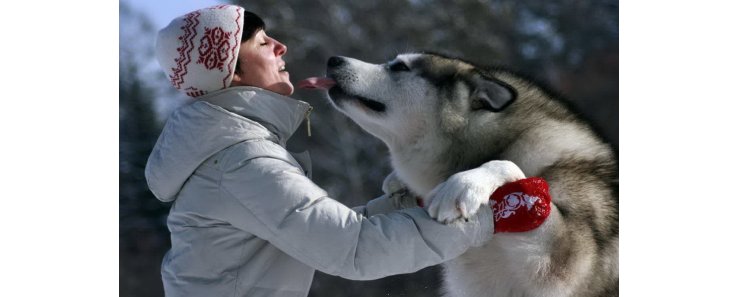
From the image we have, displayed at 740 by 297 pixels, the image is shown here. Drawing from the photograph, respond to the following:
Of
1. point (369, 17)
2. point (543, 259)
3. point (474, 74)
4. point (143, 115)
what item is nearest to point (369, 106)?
point (474, 74)

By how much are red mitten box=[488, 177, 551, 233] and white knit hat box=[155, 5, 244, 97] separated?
0.56m

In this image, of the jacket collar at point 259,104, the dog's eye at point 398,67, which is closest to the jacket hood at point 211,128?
the jacket collar at point 259,104

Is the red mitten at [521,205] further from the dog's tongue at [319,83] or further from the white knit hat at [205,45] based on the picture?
the white knit hat at [205,45]

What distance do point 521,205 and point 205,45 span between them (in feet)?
2.15

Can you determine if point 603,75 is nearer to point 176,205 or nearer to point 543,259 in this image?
point 543,259

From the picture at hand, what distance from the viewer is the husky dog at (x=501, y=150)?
1.29 meters

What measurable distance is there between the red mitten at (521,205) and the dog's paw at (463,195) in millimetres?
27

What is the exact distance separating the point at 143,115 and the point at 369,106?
3.19m

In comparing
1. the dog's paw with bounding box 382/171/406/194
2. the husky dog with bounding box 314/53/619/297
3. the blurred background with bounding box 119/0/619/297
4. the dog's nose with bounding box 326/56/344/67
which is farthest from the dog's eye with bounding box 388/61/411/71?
A: the blurred background with bounding box 119/0/619/297

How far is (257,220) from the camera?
1205 mm

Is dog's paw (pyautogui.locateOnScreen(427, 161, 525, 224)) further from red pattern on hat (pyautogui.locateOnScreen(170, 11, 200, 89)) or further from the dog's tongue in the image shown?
red pattern on hat (pyautogui.locateOnScreen(170, 11, 200, 89))

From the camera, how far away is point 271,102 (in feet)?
4.37

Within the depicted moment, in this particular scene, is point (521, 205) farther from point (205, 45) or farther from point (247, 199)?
point (205, 45)

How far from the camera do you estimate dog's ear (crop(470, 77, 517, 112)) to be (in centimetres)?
140
